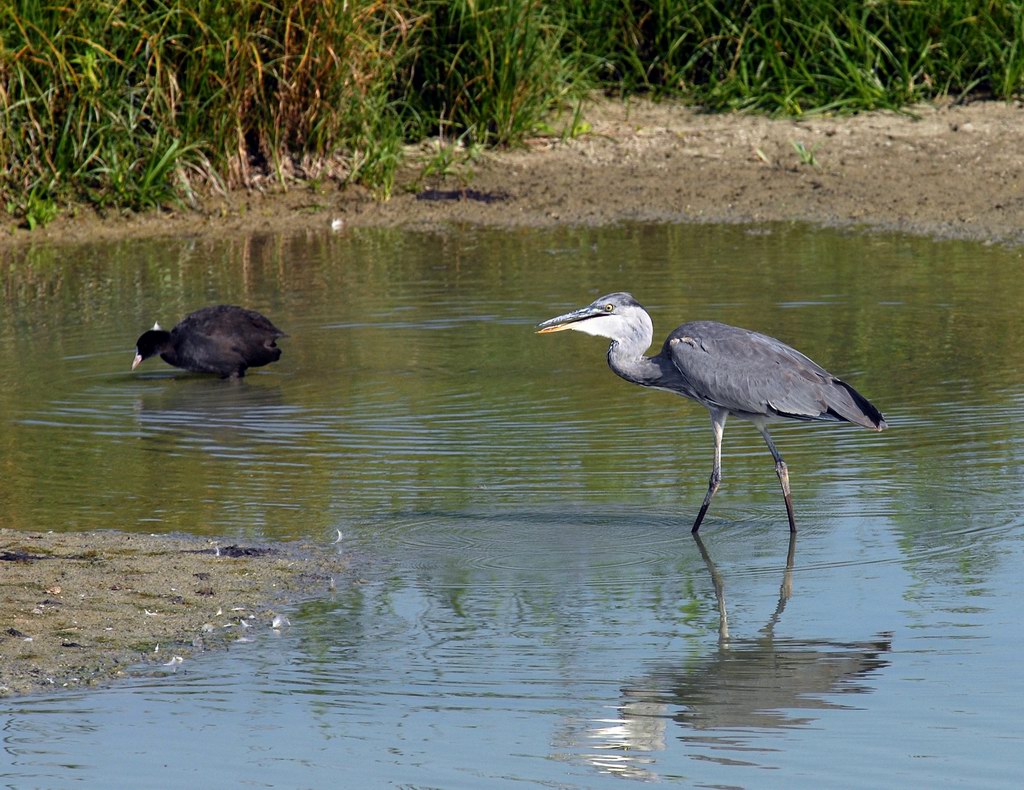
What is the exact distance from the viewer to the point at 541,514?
7.00m

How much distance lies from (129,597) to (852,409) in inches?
112

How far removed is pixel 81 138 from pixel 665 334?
5.81 metres

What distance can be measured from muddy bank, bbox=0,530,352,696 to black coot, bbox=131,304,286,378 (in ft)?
10.4

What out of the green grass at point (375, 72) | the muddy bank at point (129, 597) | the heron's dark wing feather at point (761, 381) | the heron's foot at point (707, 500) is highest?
the green grass at point (375, 72)

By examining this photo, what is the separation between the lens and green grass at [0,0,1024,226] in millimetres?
13594

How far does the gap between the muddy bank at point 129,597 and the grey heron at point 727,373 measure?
4.90 ft

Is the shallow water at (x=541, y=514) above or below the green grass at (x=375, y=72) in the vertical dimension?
below

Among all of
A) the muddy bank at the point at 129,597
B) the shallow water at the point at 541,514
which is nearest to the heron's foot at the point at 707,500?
the shallow water at the point at 541,514

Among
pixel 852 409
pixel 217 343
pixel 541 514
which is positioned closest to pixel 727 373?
pixel 852 409

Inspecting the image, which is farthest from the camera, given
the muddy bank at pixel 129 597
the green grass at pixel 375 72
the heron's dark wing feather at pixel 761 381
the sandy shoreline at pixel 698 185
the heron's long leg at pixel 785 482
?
the sandy shoreline at pixel 698 185

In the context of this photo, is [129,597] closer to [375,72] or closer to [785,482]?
[785,482]

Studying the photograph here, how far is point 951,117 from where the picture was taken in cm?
1515

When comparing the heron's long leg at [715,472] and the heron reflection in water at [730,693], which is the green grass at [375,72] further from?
the heron reflection in water at [730,693]

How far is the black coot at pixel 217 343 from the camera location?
9.76 m
